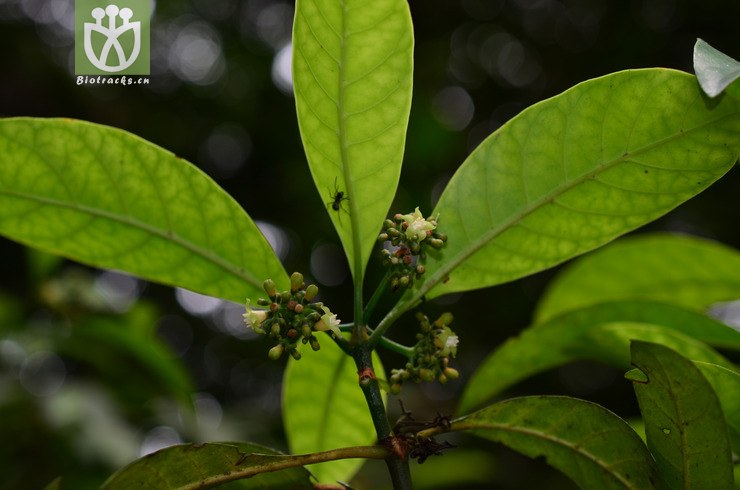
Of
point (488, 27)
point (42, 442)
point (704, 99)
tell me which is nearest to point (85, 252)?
point (704, 99)

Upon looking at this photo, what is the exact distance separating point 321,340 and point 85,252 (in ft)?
1.43

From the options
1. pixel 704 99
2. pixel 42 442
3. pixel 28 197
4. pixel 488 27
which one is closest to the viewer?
pixel 704 99

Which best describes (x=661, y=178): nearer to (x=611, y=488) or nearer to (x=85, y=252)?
(x=611, y=488)

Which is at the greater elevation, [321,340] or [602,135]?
[602,135]

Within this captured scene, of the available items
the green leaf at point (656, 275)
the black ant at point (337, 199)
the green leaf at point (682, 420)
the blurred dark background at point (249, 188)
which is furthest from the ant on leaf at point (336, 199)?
the blurred dark background at point (249, 188)

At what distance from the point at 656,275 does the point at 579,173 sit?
762 mm

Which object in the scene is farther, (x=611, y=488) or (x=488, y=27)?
(x=488, y=27)

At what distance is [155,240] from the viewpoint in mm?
1105

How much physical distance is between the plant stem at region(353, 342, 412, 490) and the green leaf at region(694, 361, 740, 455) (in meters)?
0.39

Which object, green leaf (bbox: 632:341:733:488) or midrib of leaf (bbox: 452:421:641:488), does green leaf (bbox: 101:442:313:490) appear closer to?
midrib of leaf (bbox: 452:421:641:488)

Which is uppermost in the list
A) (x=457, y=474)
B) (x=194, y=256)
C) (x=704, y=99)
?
(x=704, y=99)

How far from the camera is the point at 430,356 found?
106 centimetres

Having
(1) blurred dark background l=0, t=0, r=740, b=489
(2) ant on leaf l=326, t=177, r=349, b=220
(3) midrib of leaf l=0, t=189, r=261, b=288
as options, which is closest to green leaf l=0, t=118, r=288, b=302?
(3) midrib of leaf l=0, t=189, r=261, b=288

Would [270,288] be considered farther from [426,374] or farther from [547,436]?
[547,436]
